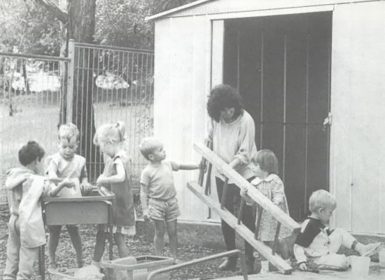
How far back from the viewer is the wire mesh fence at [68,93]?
10.3 meters

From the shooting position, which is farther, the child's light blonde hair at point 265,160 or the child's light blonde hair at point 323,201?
the child's light blonde hair at point 265,160

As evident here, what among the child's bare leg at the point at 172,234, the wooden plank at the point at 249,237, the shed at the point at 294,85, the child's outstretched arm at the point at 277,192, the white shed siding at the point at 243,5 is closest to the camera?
the wooden plank at the point at 249,237

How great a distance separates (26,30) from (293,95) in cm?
1439

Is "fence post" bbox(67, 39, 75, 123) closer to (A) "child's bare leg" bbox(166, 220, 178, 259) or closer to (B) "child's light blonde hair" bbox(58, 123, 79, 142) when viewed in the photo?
(B) "child's light blonde hair" bbox(58, 123, 79, 142)

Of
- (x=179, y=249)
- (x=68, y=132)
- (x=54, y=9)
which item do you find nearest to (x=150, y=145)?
(x=68, y=132)

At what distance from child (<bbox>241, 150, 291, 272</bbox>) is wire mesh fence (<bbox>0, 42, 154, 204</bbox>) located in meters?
3.96

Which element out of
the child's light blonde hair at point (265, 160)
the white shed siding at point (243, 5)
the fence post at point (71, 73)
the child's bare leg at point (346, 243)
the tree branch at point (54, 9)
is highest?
the tree branch at point (54, 9)

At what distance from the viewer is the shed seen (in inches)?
299

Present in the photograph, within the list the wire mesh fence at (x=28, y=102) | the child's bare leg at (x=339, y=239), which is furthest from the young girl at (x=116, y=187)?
the wire mesh fence at (x=28, y=102)

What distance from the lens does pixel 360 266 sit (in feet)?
21.0

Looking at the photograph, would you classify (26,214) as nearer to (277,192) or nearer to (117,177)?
(117,177)

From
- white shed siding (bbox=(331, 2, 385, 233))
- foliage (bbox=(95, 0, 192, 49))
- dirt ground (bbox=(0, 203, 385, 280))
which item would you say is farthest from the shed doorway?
foliage (bbox=(95, 0, 192, 49))

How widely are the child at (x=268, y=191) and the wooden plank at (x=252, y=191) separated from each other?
30 centimetres

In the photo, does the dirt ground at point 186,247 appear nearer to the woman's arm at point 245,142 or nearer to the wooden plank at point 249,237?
→ the wooden plank at point 249,237
